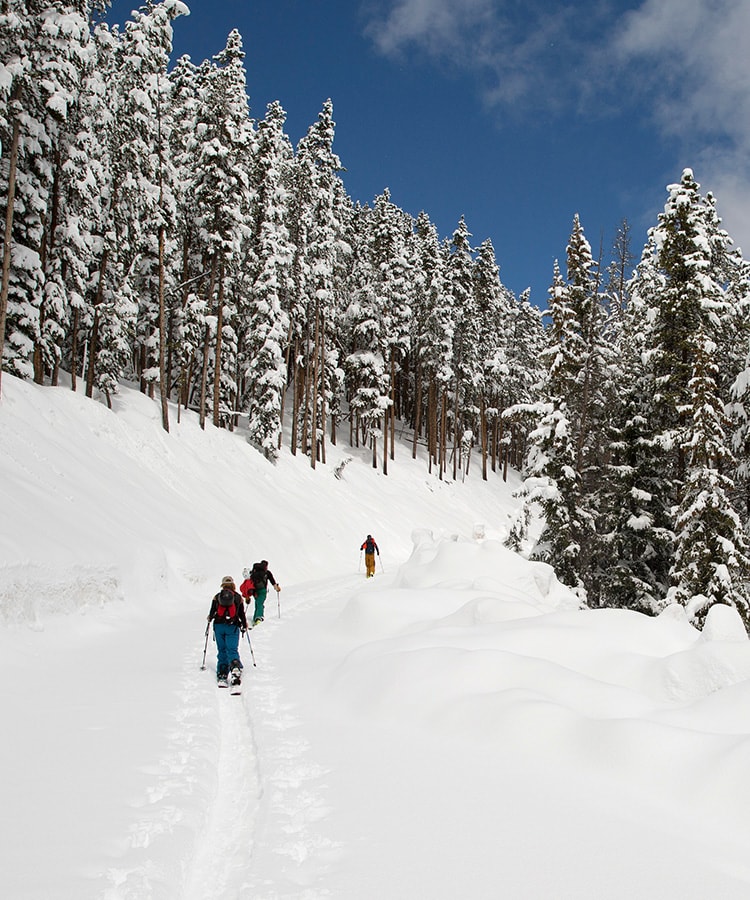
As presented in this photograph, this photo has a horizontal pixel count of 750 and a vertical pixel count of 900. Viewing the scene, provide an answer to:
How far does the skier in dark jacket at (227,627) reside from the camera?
9.39 m

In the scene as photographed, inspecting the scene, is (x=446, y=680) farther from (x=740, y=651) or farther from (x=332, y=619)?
(x=332, y=619)

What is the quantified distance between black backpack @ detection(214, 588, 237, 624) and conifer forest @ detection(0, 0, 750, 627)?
1053 centimetres

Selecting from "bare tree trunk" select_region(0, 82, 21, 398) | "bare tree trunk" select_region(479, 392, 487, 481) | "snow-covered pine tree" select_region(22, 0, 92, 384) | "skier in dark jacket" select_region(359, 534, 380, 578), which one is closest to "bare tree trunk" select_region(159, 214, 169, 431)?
"snow-covered pine tree" select_region(22, 0, 92, 384)

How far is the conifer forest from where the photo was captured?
56.5ft

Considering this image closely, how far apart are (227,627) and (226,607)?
42 cm

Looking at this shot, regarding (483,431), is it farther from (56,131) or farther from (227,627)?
(227,627)

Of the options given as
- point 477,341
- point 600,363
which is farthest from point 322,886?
point 477,341

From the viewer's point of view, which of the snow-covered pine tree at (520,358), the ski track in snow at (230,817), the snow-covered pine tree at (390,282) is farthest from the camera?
the snow-covered pine tree at (520,358)

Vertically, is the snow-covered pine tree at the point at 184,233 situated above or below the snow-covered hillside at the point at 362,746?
above

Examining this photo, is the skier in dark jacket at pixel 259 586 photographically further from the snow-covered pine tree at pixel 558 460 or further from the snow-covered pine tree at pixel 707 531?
the snow-covered pine tree at pixel 707 531

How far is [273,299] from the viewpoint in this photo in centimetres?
3281

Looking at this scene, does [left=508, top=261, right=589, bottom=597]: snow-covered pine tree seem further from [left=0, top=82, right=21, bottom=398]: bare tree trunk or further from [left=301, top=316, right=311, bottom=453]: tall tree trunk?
[left=301, top=316, right=311, bottom=453]: tall tree trunk

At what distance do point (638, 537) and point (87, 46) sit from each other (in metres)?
23.0

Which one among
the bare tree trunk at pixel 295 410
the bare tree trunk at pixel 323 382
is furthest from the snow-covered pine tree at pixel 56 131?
the bare tree trunk at pixel 323 382
